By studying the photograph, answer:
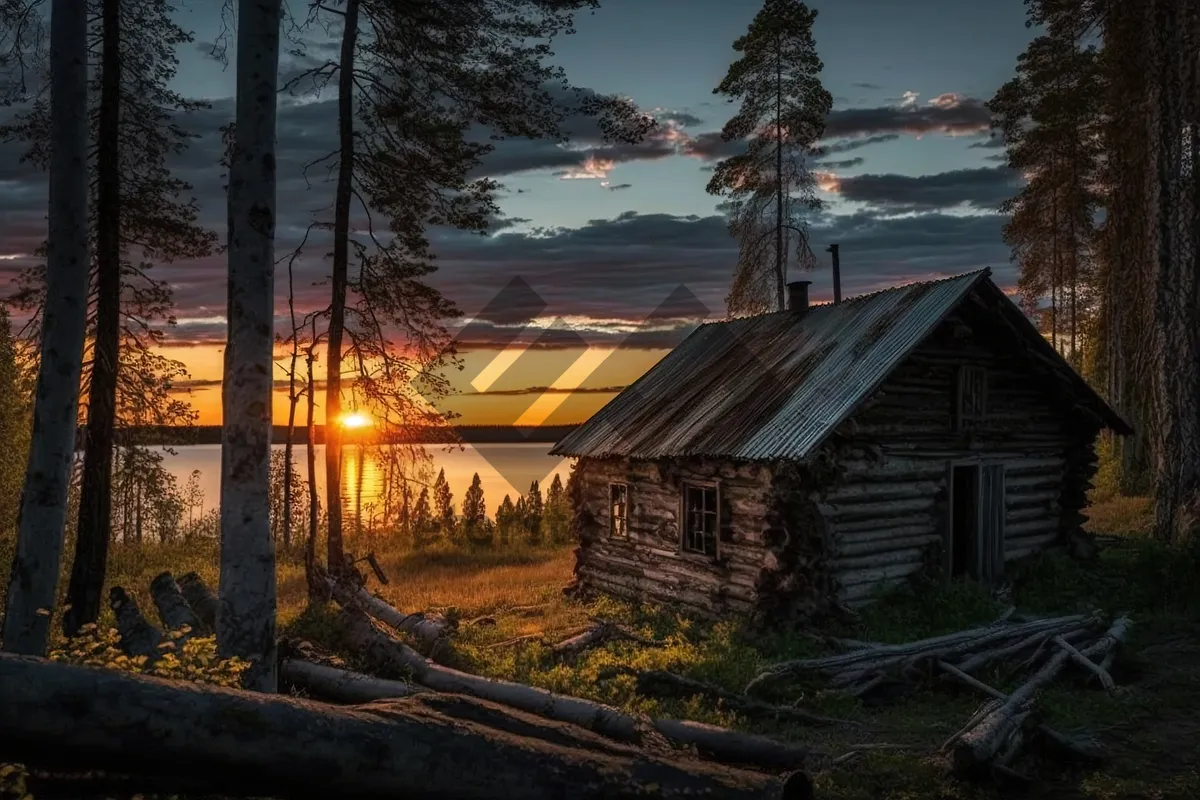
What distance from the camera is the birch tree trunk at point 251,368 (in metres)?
7.93

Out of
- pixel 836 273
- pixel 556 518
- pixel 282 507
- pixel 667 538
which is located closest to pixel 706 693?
pixel 667 538

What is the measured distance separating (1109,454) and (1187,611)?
23.1 meters

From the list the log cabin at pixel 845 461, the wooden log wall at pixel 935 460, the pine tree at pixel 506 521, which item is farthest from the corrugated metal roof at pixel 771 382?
the pine tree at pixel 506 521

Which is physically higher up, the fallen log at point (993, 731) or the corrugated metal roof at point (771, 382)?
the corrugated metal roof at point (771, 382)

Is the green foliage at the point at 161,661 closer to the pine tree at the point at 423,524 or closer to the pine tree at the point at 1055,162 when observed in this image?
the pine tree at the point at 423,524

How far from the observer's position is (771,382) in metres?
16.9

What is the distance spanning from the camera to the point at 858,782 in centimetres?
788

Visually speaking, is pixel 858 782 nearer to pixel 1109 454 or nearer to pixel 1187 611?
pixel 1187 611

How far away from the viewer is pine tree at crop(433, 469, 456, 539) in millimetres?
33594

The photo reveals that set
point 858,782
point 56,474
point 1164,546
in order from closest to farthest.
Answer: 1. point 858,782
2. point 56,474
3. point 1164,546

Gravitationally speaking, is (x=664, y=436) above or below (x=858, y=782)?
above

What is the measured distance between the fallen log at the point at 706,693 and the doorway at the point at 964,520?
7.05 m

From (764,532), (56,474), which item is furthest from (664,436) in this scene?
(56,474)

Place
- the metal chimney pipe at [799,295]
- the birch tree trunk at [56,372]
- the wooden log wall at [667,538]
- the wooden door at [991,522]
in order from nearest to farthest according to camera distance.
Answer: the birch tree trunk at [56,372]
the wooden log wall at [667,538]
the wooden door at [991,522]
the metal chimney pipe at [799,295]
